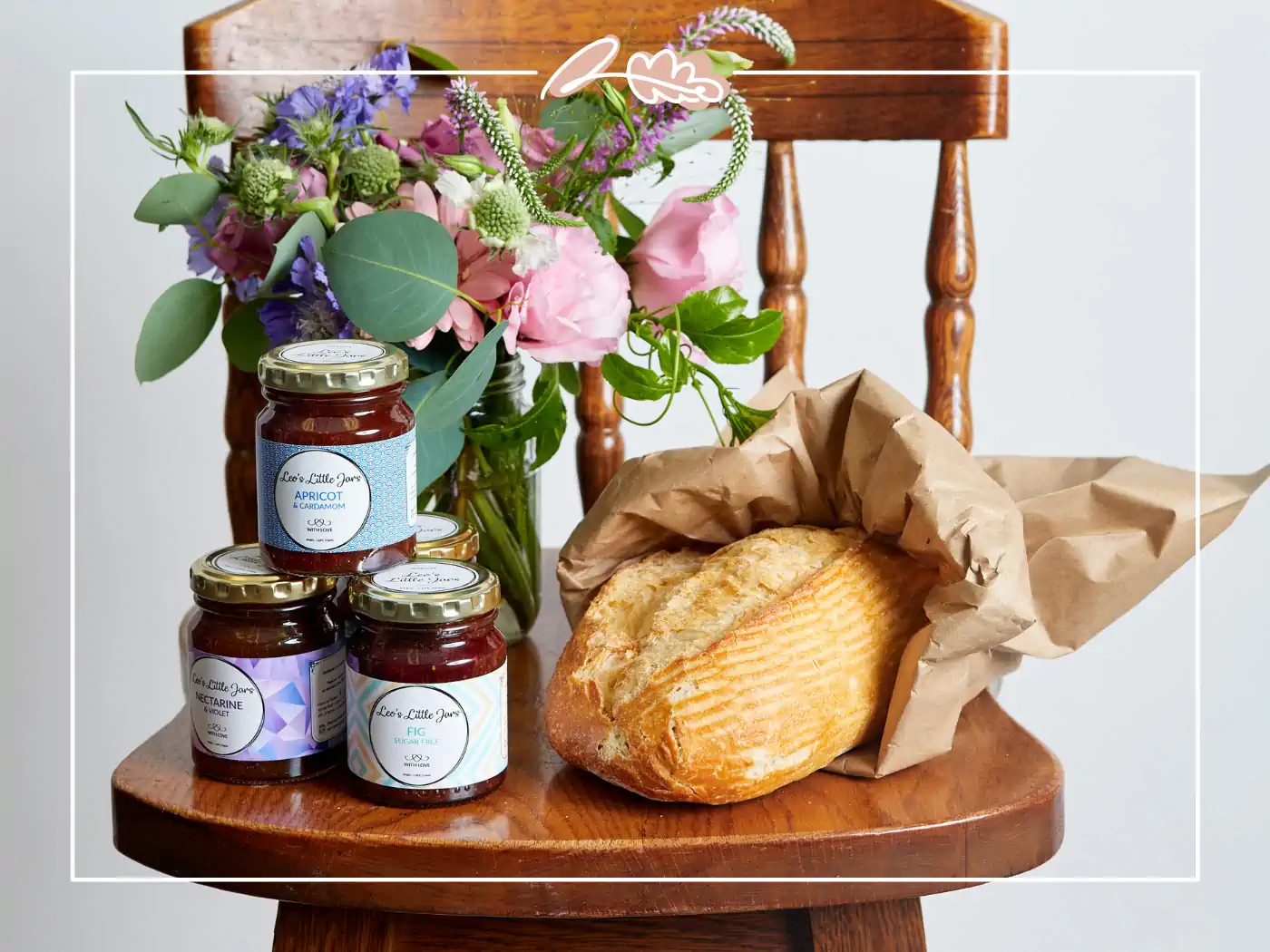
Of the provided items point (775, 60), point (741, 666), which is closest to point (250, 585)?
point (741, 666)

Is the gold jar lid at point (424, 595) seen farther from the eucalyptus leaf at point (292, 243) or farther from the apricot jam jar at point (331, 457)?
the eucalyptus leaf at point (292, 243)

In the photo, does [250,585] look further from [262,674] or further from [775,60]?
[775,60]

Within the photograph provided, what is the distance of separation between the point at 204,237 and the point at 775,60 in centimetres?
46

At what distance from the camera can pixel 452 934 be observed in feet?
2.59

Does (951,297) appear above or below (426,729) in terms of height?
above

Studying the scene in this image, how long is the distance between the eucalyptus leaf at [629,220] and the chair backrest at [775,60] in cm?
15

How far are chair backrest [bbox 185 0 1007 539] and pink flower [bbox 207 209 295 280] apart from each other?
235 millimetres

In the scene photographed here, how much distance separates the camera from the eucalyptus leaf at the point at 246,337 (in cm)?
86

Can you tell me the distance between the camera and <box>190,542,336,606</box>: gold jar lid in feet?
2.29

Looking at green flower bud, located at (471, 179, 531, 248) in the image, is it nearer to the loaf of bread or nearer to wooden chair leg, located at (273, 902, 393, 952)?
the loaf of bread

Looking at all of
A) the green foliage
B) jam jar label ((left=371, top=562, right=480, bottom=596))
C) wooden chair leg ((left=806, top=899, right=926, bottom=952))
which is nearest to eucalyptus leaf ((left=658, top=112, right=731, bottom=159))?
the green foliage

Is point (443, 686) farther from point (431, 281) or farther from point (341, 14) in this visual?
point (341, 14)

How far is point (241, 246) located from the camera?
2.72 ft

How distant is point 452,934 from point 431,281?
1.23 feet
